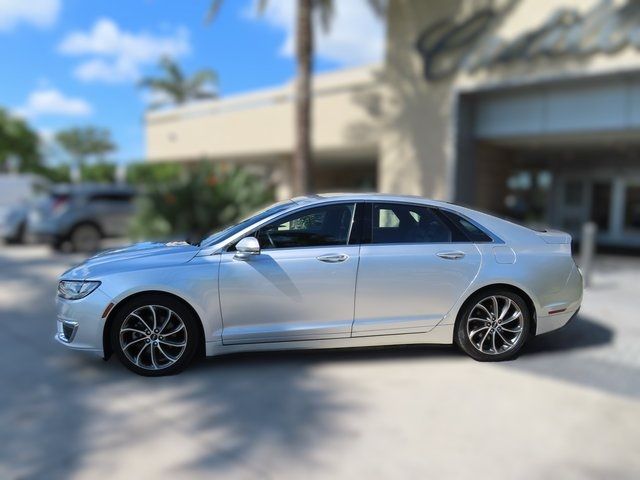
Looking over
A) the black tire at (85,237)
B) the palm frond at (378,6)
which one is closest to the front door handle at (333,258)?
the palm frond at (378,6)

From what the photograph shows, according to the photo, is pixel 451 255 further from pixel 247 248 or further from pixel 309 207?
pixel 247 248

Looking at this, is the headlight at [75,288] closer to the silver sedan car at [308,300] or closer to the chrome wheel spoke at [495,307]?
the silver sedan car at [308,300]

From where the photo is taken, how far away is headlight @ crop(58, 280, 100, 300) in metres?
3.67

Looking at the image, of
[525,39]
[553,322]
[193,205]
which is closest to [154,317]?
[553,322]

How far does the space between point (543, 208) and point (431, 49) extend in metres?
8.11

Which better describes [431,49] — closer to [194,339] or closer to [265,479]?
[194,339]

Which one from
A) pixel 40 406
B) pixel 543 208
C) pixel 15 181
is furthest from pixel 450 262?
pixel 15 181

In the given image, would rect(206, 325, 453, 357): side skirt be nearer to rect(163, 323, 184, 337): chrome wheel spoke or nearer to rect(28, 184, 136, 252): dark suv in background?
rect(163, 323, 184, 337): chrome wheel spoke

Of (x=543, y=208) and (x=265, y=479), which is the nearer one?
(x=265, y=479)

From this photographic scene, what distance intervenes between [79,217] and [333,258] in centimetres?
1066

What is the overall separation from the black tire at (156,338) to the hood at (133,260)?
24cm

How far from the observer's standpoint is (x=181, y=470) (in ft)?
8.98

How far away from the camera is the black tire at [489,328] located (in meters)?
3.66

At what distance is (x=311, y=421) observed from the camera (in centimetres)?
325
